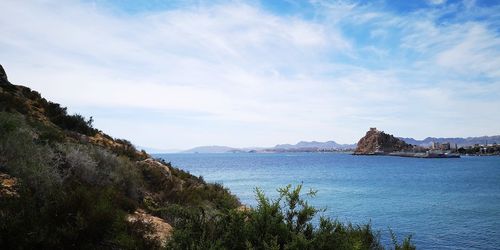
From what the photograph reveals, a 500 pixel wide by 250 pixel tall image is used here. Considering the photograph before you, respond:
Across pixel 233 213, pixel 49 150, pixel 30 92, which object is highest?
pixel 30 92

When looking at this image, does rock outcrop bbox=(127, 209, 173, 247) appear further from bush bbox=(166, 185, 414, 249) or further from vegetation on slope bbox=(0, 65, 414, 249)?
bush bbox=(166, 185, 414, 249)

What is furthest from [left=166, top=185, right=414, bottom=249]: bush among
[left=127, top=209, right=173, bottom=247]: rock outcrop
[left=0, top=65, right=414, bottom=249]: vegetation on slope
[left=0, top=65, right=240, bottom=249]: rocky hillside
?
[left=127, top=209, right=173, bottom=247]: rock outcrop

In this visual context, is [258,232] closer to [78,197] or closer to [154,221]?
[78,197]

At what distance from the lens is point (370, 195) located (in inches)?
1811

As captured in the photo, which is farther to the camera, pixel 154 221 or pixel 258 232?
pixel 154 221

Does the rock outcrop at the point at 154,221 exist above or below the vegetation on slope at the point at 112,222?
below

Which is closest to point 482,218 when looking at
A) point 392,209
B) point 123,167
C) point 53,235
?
point 392,209

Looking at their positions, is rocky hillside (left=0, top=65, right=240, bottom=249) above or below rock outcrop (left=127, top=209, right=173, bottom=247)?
above

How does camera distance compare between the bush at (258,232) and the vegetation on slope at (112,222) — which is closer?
the bush at (258,232)

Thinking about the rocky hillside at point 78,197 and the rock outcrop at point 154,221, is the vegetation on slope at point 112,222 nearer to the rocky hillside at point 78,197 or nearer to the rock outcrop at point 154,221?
the rocky hillside at point 78,197

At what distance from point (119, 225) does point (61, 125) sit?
1667 centimetres

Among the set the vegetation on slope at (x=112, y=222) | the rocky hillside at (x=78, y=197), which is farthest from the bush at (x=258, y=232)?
the rocky hillside at (x=78, y=197)

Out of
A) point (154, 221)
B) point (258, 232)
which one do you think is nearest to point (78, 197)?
point (258, 232)

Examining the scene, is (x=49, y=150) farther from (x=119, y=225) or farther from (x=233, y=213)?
(x=233, y=213)
